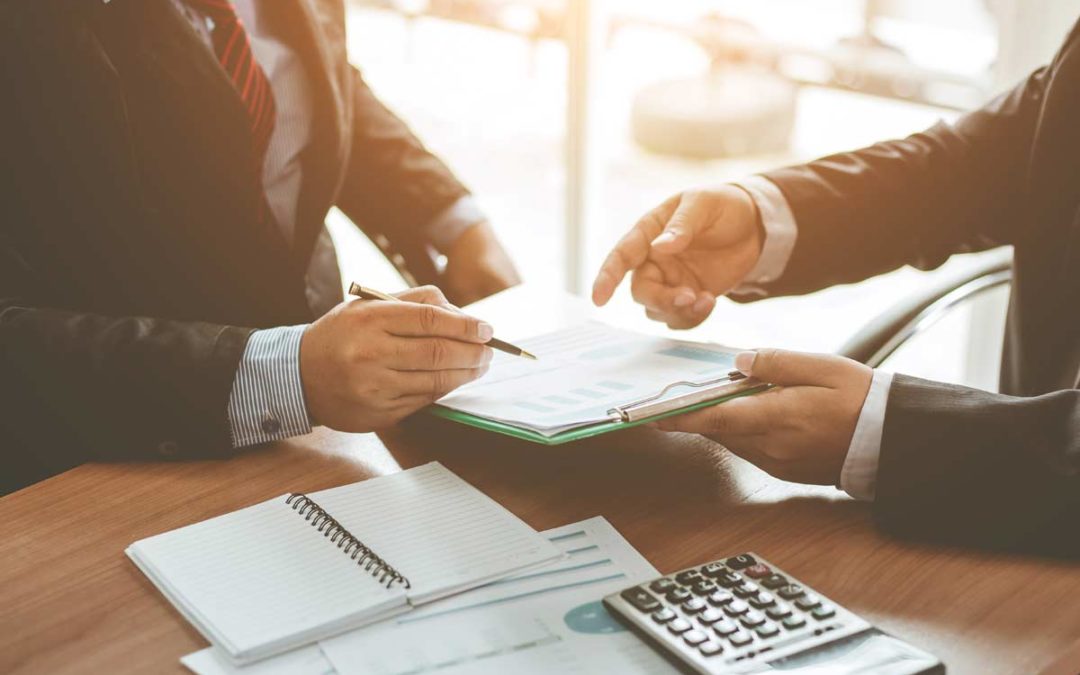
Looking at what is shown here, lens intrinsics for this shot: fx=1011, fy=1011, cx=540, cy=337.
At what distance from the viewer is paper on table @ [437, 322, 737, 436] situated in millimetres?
959

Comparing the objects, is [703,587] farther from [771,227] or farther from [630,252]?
[771,227]

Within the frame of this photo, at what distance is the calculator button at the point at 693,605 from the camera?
74 centimetres

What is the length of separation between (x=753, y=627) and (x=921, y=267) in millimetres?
1048

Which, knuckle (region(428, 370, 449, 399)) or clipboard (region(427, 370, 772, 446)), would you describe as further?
knuckle (region(428, 370, 449, 399))

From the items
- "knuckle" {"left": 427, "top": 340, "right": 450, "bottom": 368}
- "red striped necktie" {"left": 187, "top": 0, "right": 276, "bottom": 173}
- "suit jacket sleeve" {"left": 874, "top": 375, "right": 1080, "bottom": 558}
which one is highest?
"red striped necktie" {"left": 187, "top": 0, "right": 276, "bottom": 173}

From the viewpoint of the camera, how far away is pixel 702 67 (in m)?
4.05

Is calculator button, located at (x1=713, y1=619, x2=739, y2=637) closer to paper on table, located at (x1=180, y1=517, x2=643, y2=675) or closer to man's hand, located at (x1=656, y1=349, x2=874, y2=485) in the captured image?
paper on table, located at (x1=180, y1=517, x2=643, y2=675)

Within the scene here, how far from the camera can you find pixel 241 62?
1.43 m

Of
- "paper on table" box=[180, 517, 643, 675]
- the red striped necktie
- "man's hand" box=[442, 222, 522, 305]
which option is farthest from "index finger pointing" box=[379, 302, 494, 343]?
"man's hand" box=[442, 222, 522, 305]

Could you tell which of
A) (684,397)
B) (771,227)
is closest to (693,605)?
(684,397)

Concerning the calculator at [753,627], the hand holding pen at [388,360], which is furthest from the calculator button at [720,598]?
the hand holding pen at [388,360]

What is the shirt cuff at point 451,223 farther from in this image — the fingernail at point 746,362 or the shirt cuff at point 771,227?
the fingernail at point 746,362

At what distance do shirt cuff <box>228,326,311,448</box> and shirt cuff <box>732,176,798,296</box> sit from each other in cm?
70

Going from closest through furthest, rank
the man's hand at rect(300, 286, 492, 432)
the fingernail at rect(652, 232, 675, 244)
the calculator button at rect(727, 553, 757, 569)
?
1. the calculator button at rect(727, 553, 757, 569)
2. the man's hand at rect(300, 286, 492, 432)
3. the fingernail at rect(652, 232, 675, 244)
